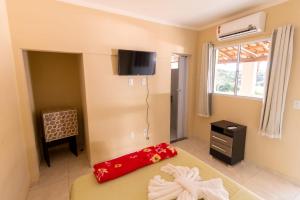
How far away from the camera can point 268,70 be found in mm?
2252

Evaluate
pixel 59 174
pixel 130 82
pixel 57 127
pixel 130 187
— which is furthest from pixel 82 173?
pixel 130 82

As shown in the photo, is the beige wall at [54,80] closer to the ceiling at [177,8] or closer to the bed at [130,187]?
the ceiling at [177,8]

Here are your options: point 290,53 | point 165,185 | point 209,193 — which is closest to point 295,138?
point 290,53

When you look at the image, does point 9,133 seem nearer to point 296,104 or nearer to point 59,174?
point 59,174

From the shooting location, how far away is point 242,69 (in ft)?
9.09

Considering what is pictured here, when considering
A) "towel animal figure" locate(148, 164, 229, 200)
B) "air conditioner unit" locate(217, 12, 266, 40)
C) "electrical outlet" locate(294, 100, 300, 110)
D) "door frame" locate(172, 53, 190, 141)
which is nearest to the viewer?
"towel animal figure" locate(148, 164, 229, 200)

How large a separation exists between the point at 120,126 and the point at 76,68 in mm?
1583

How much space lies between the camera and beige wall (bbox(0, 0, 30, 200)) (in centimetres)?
143

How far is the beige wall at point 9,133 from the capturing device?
143cm

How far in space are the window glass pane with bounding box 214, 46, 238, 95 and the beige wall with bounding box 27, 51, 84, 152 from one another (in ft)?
9.19

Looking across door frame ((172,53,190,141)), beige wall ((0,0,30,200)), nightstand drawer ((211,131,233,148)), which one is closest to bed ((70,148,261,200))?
beige wall ((0,0,30,200))

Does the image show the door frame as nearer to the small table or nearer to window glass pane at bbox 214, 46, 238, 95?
window glass pane at bbox 214, 46, 238, 95

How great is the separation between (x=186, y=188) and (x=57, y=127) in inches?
92.5

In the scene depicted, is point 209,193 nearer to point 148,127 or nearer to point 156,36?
point 148,127
